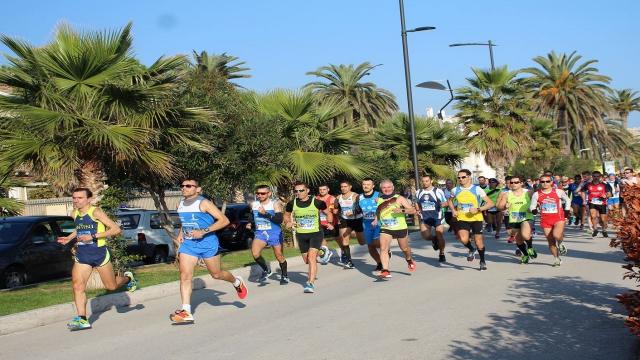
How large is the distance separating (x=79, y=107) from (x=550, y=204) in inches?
325

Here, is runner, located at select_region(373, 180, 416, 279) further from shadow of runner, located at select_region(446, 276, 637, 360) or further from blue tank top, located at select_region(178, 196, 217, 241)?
blue tank top, located at select_region(178, 196, 217, 241)

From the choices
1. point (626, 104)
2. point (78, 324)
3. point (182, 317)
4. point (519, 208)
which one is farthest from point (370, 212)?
point (626, 104)

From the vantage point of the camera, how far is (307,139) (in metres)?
20.5

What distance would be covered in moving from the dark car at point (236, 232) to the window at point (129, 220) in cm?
427

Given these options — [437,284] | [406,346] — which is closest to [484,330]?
[406,346]

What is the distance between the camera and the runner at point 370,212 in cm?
1307

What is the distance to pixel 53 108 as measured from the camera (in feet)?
39.0

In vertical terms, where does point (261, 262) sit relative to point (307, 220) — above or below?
below

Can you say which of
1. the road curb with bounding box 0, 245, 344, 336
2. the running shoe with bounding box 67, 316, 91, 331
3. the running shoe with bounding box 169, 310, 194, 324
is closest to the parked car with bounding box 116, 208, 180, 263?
the road curb with bounding box 0, 245, 344, 336

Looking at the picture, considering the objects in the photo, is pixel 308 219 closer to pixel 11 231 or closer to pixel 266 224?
pixel 266 224

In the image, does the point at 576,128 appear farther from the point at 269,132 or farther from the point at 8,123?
the point at 8,123

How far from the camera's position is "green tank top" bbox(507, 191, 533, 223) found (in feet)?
45.2

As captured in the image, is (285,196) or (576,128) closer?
(285,196)

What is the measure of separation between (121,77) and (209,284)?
375 centimetres
